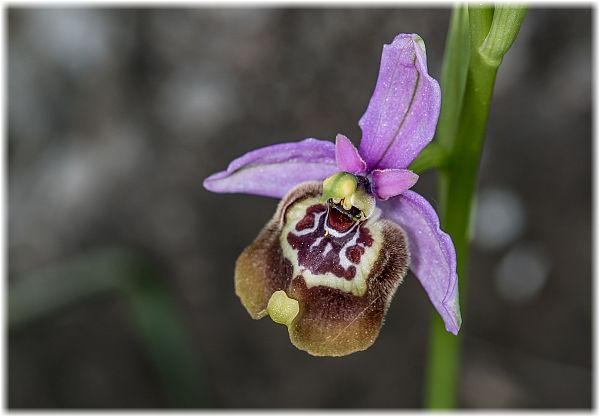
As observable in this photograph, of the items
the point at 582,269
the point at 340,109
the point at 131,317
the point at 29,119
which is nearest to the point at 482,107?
the point at 340,109

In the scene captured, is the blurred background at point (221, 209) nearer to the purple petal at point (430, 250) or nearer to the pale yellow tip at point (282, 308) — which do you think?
the purple petal at point (430, 250)

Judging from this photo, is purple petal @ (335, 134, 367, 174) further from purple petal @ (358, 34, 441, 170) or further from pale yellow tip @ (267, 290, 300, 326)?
pale yellow tip @ (267, 290, 300, 326)

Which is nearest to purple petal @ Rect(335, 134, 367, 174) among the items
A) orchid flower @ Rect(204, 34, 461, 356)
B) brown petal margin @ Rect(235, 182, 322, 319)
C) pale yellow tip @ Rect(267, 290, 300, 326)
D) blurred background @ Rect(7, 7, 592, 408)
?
orchid flower @ Rect(204, 34, 461, 356)

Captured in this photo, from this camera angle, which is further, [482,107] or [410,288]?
[410,288]

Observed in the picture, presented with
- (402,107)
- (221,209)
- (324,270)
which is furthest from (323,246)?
(221,209)

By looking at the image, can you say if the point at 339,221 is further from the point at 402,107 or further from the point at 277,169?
the point at 402,107

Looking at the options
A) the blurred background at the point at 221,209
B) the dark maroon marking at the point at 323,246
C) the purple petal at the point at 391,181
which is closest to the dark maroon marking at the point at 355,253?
the dark maroon marking at the point at 323,246

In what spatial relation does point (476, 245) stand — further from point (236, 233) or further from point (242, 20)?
point (242, 20)
